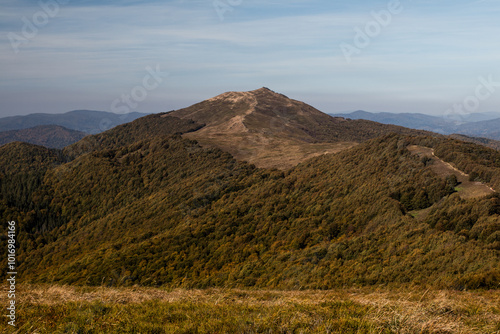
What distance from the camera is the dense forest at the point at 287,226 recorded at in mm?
25109

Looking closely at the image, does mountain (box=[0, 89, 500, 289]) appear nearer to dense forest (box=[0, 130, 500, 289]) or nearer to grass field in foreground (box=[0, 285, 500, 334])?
dense forest (box=[0, 130, 500, 289])

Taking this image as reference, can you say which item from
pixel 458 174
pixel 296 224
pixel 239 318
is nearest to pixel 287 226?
pixel 296 224

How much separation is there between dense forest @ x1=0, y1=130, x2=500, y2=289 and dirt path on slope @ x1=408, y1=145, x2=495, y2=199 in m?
0.94

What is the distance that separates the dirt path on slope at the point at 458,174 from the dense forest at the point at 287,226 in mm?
944

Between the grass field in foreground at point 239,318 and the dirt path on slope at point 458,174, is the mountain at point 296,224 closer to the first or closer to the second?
the dirt path on slope at point 458,174

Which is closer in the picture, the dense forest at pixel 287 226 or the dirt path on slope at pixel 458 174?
the dense forest at pixel 287 226

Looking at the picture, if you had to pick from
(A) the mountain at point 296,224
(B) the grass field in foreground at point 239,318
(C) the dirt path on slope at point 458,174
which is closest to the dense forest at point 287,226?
(A) the mountain at point 296,224

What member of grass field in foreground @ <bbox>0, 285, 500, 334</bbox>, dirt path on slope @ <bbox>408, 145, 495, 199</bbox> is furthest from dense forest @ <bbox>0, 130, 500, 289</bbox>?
grass field in foreground @ <bbox>0, 285, 500, 334</bbox>

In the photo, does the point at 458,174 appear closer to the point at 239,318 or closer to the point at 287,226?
the point at 287,226

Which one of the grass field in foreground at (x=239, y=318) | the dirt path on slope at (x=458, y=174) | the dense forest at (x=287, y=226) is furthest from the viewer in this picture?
the dirt path on slope at (x=458, y=174)

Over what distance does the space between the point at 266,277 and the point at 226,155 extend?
248ft

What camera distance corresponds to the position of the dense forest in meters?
25.1

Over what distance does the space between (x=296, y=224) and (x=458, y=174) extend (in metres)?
23.3

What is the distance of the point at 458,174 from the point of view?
128ft
